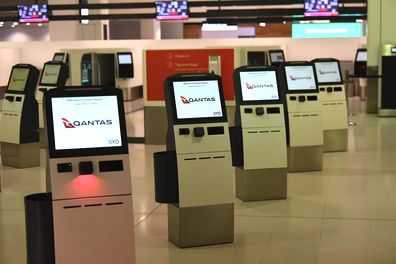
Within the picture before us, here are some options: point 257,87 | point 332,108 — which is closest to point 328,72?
point 332,108

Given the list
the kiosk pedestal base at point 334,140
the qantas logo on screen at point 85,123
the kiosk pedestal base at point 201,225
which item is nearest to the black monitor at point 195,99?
the kiosk pedestal base at point 201,225

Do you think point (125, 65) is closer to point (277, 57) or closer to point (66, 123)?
point (277, 57)

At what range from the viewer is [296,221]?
6.52 metres

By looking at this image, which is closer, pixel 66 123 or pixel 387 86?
pixel 66 123

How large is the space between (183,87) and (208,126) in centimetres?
38

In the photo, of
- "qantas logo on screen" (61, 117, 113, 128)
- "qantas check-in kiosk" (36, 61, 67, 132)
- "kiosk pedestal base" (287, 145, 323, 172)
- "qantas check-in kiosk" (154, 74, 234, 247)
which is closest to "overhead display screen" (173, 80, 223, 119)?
"qantas check-in kiosk" (154, 74, 234, 247)

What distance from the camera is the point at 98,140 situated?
14.4 feet

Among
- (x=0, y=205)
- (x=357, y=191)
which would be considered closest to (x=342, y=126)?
(x=357, y=191)

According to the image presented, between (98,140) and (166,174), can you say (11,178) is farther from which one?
(98,140)

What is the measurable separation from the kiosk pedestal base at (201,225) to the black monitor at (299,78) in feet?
11.1

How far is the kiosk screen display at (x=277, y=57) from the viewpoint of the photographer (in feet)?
58.2

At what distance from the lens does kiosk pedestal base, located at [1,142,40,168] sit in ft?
31.9

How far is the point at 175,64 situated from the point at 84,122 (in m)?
7.45

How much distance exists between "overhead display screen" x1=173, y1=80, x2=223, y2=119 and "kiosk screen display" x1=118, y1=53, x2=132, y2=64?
1301 cm
